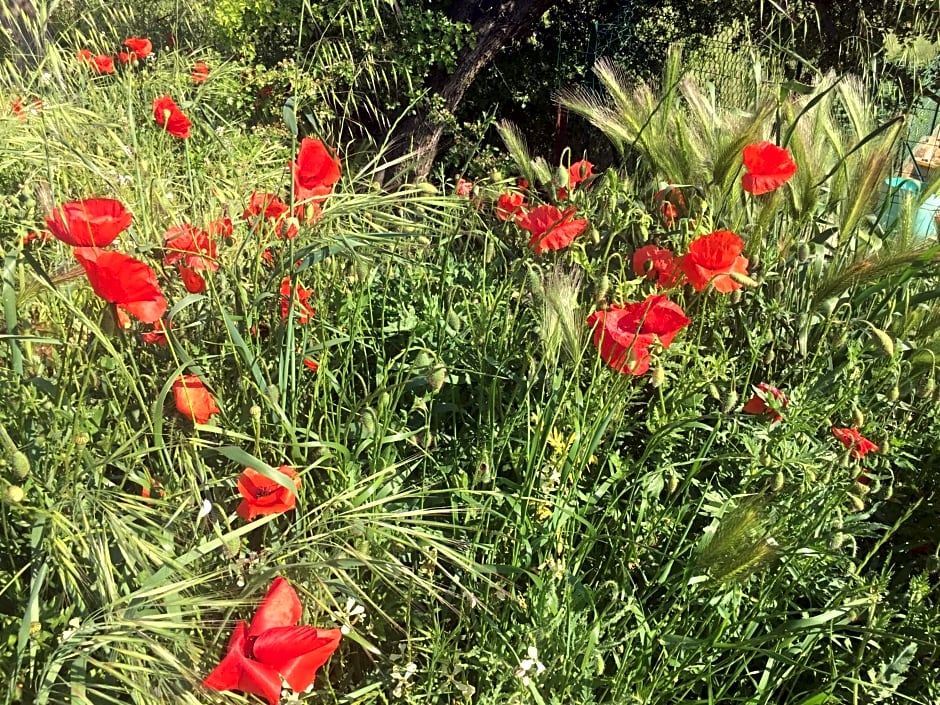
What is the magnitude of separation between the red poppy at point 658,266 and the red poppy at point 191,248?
83cm

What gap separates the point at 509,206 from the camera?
1775mm

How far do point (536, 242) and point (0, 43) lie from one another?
3.28 m

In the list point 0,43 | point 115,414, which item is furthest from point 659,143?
point 0,43

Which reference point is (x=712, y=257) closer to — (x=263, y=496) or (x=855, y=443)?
(x=855, y=443)

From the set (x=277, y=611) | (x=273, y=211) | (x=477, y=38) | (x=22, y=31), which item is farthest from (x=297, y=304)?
(x=477, y=38)

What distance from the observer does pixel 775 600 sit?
1.30 m

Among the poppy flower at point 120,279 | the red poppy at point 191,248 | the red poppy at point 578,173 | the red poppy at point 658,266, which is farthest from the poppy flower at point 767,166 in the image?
the poppy flower at point 120,279

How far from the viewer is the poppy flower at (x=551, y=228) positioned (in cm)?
148

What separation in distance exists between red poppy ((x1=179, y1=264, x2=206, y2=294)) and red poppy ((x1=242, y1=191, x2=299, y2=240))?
131 millimetres

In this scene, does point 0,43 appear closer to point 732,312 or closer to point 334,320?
point 334,320

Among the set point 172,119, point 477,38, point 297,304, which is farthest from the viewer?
point 477,38

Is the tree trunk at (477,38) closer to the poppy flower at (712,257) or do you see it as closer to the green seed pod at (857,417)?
the poppy flower at (712,257)

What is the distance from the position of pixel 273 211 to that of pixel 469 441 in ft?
1.85

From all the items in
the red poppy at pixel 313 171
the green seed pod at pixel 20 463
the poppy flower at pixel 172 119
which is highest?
the red poppy at pixel 313 171
